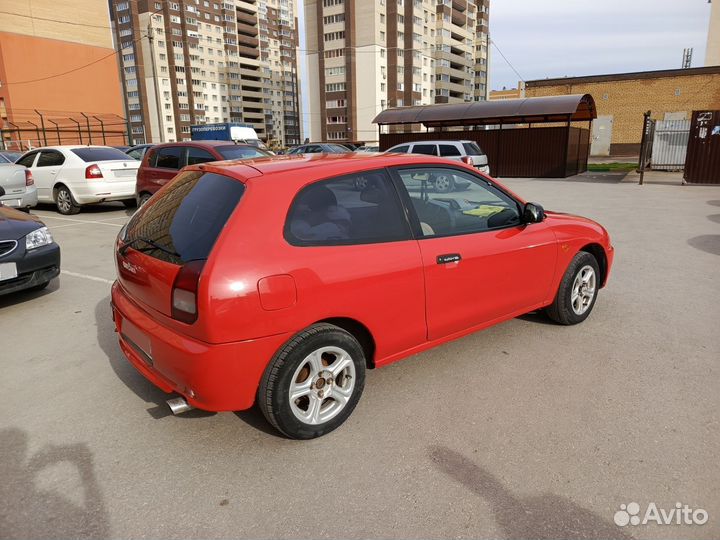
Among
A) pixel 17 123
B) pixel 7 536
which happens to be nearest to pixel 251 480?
pixel 7 536

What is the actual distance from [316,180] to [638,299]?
4.03 meters

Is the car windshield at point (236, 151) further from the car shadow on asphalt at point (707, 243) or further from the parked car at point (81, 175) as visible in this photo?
the car shadow on asphalt at point (707, 243)

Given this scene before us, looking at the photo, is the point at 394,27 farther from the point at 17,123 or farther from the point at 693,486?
the point at 693,486

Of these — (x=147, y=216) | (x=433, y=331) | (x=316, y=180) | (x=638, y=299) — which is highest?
(x=316, y=180)

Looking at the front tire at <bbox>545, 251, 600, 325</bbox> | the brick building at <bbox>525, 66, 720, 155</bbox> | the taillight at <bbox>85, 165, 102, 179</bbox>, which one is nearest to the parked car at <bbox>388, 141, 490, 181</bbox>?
the taillight at <bbox>85, 165, 102, 179</bbox>

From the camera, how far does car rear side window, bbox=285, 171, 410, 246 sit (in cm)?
280

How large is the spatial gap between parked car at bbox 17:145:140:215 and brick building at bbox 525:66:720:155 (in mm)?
42522

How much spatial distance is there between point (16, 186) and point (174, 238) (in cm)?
975

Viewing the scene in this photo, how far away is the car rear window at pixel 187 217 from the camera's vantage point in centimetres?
269

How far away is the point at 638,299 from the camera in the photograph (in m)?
5.30

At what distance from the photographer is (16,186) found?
1039cm

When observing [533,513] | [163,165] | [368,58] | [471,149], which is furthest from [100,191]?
[368,58]

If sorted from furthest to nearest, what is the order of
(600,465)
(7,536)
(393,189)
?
(393,189) → (600,465) → (7,536)

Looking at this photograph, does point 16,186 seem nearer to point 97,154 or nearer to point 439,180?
point 97,154
